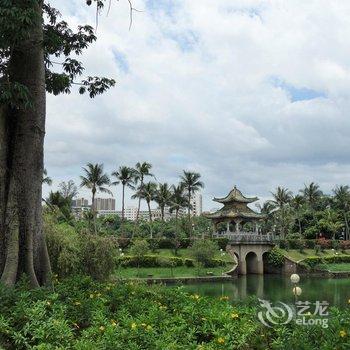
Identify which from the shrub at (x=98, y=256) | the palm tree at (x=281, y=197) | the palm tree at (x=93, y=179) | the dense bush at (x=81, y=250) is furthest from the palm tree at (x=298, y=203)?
the shrub at (x=98, y=256)

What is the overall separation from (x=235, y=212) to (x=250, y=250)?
5155 millimetres

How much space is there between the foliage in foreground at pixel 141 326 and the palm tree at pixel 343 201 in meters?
62.3

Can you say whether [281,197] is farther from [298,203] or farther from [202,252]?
[202,252]

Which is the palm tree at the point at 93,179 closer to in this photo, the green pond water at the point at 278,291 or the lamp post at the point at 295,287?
the green pond water at the point at 278,291

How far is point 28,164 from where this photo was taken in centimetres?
693

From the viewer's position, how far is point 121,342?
14.0 ft

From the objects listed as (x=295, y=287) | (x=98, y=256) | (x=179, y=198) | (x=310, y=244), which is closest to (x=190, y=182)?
(x=179, y=198)

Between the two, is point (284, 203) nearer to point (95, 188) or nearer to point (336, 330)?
point (95, 188)

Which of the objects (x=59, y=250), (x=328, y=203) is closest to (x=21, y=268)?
(x=59, y=250)

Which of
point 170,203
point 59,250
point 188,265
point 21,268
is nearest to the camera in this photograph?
point 21,268

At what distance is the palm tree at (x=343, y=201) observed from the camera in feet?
214

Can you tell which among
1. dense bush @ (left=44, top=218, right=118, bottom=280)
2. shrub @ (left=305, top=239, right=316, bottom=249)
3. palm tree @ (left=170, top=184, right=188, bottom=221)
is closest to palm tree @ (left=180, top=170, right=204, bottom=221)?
palm tree @ (left=170, top=184, right=188, bottom=221)

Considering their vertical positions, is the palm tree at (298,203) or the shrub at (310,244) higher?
the palm tree at (298,203)

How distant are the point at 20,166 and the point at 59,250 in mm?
12525
